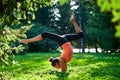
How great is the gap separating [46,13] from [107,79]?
5673cm

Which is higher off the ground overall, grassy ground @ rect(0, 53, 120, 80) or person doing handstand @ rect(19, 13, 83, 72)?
person doing handstand @ rect(19, 13, 83, 72)

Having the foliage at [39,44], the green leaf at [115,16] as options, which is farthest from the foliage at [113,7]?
the foliage at [39,44]

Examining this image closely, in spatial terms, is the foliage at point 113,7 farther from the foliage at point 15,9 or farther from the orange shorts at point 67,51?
the orange shorts at point 67,51

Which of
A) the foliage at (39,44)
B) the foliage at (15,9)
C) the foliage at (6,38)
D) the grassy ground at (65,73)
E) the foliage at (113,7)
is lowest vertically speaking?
the foliage at (39,44)

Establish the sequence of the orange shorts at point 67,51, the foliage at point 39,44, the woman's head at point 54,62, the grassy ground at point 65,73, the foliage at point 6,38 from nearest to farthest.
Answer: the foliage at point 6,38
the grassy ground at point 65,73
the woman's head at point 54,62
the orange shorts at point 67,51
the foliage at point 39,44

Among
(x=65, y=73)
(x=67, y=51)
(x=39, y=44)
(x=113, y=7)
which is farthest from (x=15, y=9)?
(x=39, y=44)

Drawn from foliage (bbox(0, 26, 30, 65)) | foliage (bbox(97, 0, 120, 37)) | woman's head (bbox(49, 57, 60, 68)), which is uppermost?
foliage (bbox(97, 0, 120, 37))

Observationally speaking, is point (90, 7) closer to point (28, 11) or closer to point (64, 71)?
point (64, 71)

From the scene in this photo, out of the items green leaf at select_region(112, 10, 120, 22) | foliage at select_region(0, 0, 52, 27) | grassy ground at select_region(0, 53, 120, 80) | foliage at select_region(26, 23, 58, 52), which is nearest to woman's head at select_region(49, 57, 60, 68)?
grassy ground at select_region(0, 53, 120, 80)

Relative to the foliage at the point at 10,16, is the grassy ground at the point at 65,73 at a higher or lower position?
lower

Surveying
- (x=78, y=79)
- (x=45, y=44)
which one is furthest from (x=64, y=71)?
(x=45, y=44)

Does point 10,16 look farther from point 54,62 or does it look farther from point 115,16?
point 54,62

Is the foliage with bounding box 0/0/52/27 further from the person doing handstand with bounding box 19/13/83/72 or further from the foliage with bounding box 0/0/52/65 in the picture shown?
the person doing handstand with bounding box 19/13/83/72

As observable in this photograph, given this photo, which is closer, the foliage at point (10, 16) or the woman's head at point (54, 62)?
the foliage at point (10, 16)
